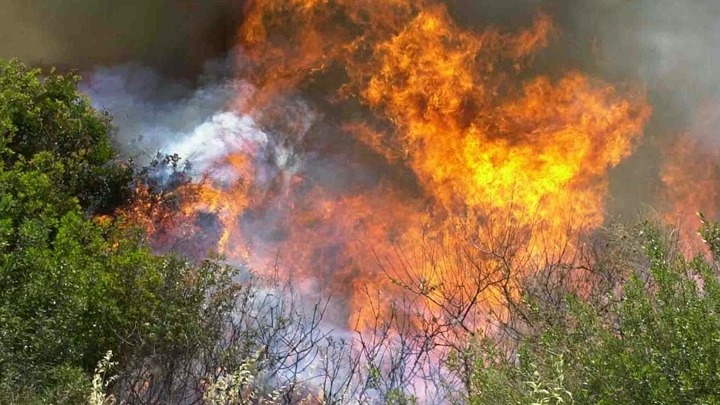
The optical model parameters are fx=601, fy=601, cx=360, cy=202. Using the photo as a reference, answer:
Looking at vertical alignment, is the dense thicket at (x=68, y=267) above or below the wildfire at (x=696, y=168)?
below

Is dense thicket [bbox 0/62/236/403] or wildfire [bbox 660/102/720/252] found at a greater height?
wildfire [bbox 660/102/720/252]

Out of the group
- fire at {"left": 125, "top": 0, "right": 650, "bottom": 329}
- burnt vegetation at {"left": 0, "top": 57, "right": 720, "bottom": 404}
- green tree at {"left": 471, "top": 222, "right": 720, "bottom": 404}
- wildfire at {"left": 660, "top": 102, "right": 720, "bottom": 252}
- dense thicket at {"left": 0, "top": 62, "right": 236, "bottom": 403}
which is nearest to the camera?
green tree at {"left": 471, "top": 222, "right": 720, "bottom": 404}

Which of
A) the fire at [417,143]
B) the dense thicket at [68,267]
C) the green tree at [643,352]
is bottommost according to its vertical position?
the green tree at [643,352]

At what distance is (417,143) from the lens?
71.4 ft

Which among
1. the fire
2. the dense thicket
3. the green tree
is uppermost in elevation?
the fire

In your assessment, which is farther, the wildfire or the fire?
the wildfire

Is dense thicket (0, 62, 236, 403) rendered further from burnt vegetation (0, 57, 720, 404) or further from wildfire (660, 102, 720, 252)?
wildfire (660, 102, 720, 252)

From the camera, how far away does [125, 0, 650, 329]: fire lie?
2017 cm

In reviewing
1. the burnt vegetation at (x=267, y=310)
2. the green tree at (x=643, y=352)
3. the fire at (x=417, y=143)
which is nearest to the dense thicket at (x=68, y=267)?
the burnt vegetation at (x=267, y=310)

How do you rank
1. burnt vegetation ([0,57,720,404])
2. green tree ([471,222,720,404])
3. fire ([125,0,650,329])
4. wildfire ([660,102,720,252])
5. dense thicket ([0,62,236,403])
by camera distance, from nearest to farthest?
green tree ([471,222,720,404])
burnt vegetation ([0,57,720,404])
dense thicket ([0,62,236,403])
fire ([125,0,650,329])
wildfire ([660,102,720,252])

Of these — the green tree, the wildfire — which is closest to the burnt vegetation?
the green tree

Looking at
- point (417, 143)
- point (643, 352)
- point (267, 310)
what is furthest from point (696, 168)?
point (643, 352)

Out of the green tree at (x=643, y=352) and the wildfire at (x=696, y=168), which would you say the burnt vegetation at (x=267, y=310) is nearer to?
the green tree at (x=643, y=352)

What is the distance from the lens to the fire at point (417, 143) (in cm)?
2017
